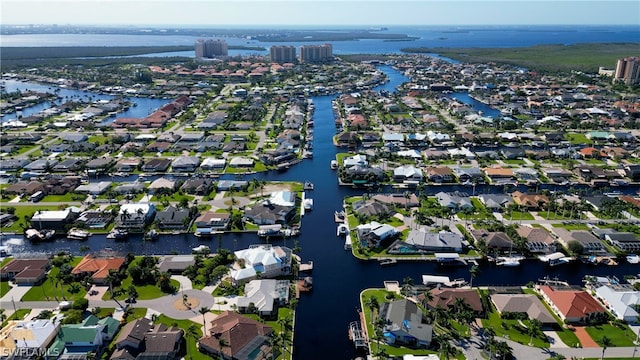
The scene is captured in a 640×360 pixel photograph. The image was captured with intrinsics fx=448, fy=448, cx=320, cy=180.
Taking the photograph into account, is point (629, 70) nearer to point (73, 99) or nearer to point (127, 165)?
point (127, 165)

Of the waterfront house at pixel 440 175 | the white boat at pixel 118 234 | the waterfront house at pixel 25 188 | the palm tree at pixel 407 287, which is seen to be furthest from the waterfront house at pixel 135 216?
the waterfront house at pixel 440 175

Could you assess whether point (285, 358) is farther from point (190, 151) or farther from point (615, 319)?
point (190, 151)

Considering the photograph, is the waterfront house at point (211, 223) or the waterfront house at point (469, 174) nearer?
the waterfront house at point (211, 223)

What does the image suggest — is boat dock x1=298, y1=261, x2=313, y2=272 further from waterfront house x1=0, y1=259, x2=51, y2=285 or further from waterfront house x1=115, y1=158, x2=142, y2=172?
waterfront house x1=115, y1=158, x2=142, y2=172

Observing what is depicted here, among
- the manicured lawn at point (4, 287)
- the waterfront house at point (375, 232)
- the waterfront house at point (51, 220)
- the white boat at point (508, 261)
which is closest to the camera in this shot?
the manicured lawn at point (4, 287)

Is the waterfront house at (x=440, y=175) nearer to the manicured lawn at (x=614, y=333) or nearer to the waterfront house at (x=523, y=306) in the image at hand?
the waterfront house at (x=523, y=306)

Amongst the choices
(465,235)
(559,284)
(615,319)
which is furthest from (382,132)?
(615,319)

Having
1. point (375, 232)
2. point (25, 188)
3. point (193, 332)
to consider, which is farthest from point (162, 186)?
point (193, 332)
